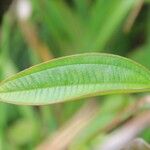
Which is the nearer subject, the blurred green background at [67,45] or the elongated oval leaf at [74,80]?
the elongated oval leaf at [74,80]

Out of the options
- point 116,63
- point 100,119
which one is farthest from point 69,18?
point 116,63

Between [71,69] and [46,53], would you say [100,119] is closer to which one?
[46,53]

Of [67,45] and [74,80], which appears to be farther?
[67,45]

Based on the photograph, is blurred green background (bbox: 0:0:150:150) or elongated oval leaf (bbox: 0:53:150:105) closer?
elongated oval leaf (bbox: 0:53:150:105)
